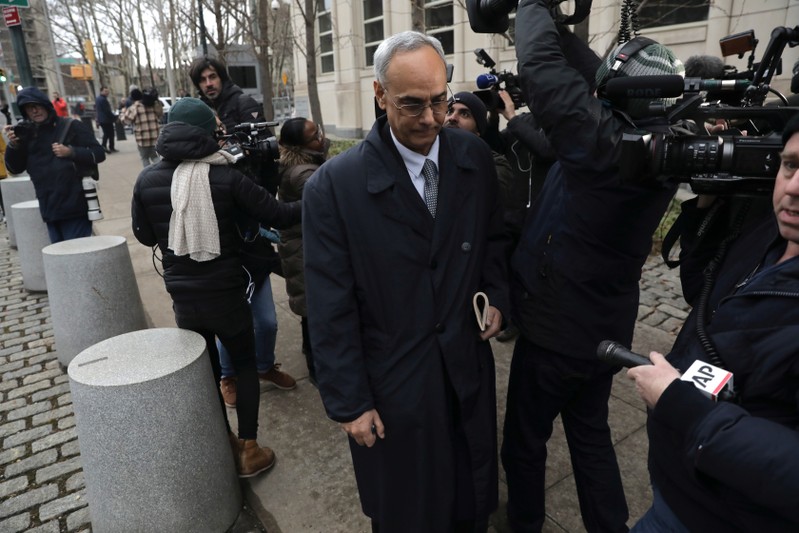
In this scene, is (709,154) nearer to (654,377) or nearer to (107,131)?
(654,377)

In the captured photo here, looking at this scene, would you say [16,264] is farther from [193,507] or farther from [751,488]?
[751,488]

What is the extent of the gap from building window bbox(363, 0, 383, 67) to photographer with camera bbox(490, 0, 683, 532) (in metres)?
16.8

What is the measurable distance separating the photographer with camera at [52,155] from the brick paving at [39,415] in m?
1.19

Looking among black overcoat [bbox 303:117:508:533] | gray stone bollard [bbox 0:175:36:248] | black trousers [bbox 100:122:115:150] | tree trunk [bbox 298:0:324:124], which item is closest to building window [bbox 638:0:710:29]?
tree trunk [bbox 298:0:324:124]

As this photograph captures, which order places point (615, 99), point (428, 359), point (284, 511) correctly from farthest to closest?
point (284, 511), point (428, 359), point (615, 99)

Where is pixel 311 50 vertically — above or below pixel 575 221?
above

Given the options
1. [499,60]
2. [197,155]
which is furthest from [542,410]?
[499,60]

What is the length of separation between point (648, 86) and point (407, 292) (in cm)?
99

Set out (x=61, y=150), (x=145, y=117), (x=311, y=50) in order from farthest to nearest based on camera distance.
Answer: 1. (x=145, y=117)
2. (x=311, y=50)
3. (x=61, y=150)

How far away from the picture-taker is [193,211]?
267 cm

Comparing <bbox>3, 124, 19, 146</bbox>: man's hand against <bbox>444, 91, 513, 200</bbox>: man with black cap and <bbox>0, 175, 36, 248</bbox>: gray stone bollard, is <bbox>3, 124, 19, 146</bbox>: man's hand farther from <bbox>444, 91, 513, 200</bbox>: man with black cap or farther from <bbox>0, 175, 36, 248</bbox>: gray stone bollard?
<bbox>444, 91, 513, 200</bbox>: man with black cap

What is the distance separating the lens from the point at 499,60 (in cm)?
1266

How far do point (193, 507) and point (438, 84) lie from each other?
217 cm

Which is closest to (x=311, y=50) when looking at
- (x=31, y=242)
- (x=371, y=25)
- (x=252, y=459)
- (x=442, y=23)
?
(x=442, y=23)
